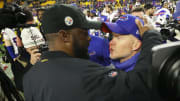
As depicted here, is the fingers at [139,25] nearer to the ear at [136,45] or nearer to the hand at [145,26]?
the hand at [145,26]

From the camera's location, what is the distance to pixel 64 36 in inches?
44.2

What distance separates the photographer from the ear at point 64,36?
112cm

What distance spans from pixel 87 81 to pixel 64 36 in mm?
390

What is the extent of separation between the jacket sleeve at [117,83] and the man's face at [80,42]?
0.26 meters

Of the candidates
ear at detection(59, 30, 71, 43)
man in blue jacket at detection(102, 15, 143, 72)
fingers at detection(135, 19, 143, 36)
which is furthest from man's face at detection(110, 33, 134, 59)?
ear at detection(59, 30, 71, 43)

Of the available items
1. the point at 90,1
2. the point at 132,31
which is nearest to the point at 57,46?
the point at 132,31

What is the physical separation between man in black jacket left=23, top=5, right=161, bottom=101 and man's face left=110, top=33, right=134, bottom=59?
0.23 meters

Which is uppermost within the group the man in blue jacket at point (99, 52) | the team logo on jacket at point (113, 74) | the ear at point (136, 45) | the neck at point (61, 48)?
the neck at point (61, 48)

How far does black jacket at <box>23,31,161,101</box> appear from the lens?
792mm

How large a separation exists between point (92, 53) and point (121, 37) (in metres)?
0.61

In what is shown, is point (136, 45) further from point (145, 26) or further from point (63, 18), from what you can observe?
point (63, 18)

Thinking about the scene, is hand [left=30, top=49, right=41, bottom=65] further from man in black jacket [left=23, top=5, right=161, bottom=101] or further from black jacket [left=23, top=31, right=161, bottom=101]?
black jacket [left=23, top=31, right=161, bottom=101]

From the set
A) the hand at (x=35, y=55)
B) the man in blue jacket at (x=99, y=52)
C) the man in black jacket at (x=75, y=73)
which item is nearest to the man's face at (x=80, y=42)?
the man in black jacket at (x=75, y=73)

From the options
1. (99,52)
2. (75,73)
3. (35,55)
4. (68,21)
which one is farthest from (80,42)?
(35,55)
